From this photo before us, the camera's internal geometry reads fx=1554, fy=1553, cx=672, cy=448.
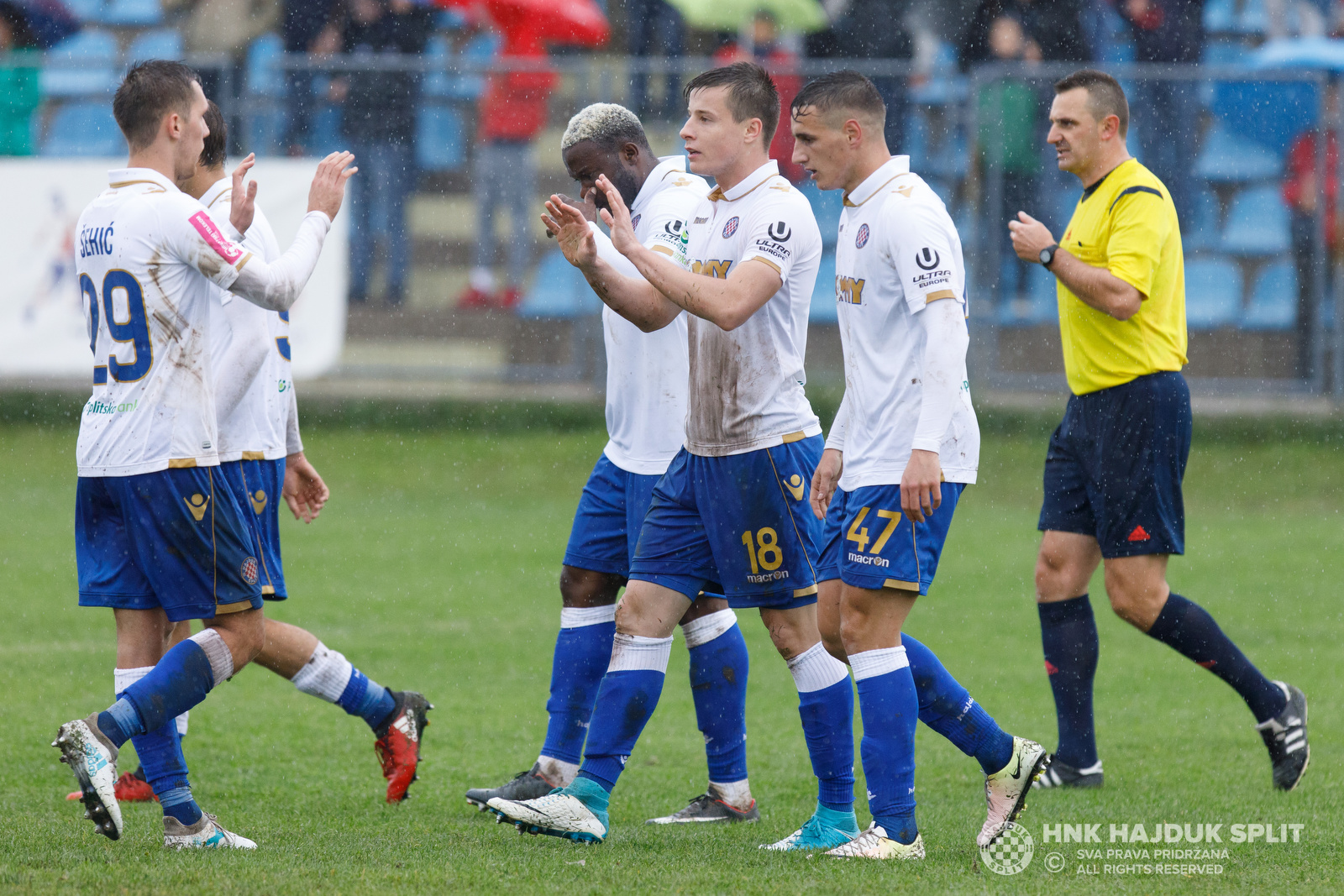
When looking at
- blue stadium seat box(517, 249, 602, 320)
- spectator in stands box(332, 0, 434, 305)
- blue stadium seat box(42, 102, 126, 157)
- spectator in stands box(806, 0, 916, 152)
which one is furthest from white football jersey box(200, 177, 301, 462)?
spectator in stands box(806, 0, 916, 152)

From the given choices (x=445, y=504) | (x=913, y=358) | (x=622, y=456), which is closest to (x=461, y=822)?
(x=622, y=456)

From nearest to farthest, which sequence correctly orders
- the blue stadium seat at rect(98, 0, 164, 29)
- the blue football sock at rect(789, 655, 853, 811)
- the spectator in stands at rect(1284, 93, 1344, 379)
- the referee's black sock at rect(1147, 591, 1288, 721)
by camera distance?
1. the blue football sock at rect(789, 655, 853, 811)
2. the referee's black sock at rect(1147, 591, 1288, 721)
3. the spectator in stands at rect(1284, 93, 1344, 379)
4. the blue stadium seat at rect(98, 0, 164, 29)

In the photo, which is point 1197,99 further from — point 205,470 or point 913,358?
point 205,470

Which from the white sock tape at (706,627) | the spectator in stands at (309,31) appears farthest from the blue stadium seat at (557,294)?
the white sock tape at (706,627)

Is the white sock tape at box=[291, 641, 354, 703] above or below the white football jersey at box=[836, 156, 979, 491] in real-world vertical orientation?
below

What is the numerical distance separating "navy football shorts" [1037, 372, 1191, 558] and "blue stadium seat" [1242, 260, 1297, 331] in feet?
26.5

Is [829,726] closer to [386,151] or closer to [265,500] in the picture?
[265,500]

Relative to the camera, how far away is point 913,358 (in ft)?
14.8

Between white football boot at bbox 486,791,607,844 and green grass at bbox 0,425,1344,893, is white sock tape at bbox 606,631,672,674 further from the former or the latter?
Result: green grass at bbox 0,425,1344,893

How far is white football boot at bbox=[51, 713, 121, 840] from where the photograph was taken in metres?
4.16

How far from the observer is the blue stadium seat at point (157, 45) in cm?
1550

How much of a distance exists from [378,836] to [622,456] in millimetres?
→ 1487

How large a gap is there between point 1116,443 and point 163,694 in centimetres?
341

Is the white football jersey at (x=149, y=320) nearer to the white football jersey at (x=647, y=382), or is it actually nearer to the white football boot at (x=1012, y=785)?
the white football jersey at (x=647, y=382)
